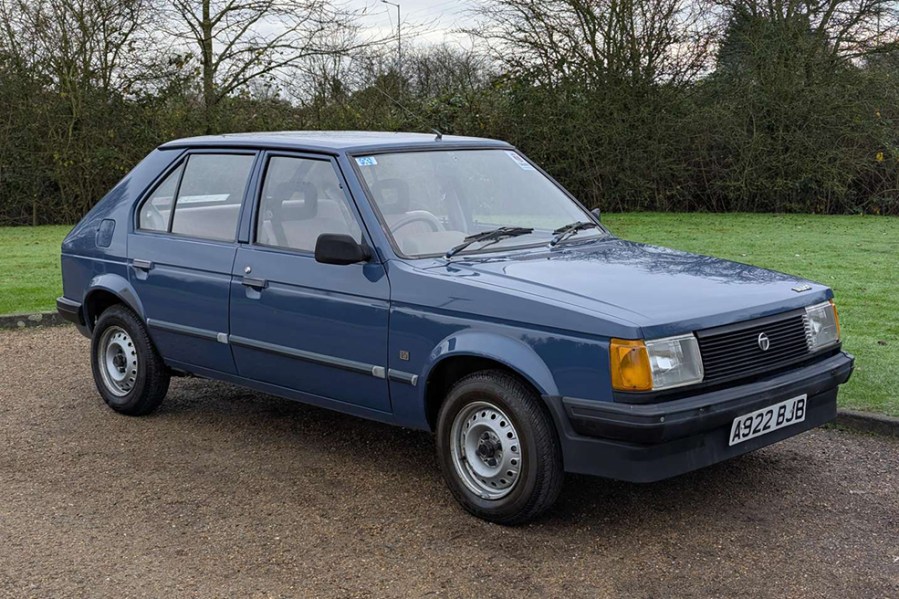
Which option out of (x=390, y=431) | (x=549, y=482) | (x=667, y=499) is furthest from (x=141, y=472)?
(x=667, y=499)

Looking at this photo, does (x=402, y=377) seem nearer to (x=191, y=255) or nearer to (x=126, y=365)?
(x=191, y=255)

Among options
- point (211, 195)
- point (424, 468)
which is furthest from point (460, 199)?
point (211, 195)

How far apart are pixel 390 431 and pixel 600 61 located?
16.5 meters

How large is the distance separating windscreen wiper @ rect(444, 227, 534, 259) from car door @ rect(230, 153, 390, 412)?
435mm

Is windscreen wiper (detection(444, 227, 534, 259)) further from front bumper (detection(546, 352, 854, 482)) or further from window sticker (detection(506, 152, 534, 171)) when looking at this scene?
front bumper (detection(546, 352, 854, 482))

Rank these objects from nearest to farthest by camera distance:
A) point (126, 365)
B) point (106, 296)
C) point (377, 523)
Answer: point (377, 523)
point (126, 365)
point (106, 296)

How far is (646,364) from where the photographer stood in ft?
14.2

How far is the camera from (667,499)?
524 centimetres

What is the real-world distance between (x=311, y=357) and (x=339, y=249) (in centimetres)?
68

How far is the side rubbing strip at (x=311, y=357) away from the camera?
529cm

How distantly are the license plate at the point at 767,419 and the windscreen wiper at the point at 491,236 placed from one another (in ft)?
5.47

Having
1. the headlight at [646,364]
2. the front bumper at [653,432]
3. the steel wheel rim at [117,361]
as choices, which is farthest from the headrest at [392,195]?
the steel wheel rim at [117,361]

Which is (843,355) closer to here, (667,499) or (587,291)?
(667,499)

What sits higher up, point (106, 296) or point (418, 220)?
point (418, 220)
